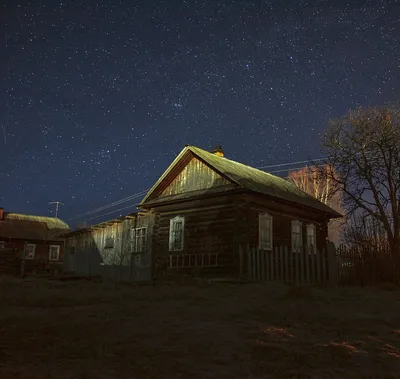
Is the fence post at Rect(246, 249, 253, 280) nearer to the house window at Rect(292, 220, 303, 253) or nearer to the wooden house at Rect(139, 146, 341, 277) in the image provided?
the wooden house at Rect(139, 146, 341, 277)

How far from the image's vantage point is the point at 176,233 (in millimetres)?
21016

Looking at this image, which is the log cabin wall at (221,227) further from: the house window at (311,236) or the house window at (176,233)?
the house window at (311,236)

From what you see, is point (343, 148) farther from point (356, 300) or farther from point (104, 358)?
point (104, 358)

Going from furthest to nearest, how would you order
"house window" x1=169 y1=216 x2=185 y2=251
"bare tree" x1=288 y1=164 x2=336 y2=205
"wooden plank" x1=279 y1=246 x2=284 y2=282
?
1. "bare tree" x1=288 y1=164 x2=336 y2=205
2. "house window" x1=169 y1=216 x2=185 y2=251
3. "wooden plank" x1=279 y1=246 x2=284 y2=282

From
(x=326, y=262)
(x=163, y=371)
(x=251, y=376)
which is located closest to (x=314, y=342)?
(x=251, y=376)

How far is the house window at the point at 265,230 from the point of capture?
19.5 metres

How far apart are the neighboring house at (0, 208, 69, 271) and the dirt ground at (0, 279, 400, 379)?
119 feet

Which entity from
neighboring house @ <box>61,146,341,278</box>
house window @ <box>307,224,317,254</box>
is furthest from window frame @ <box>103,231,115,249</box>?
house window @ <box>307,224,317,254</box>

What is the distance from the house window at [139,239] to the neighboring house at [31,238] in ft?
74.2

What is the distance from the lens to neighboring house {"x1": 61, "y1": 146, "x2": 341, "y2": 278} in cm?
1867

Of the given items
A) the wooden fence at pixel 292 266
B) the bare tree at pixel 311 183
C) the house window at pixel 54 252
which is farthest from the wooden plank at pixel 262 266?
the house window at pixel 54 252

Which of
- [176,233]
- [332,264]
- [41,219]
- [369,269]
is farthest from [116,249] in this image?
[41,219]

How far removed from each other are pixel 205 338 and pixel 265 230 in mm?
13408

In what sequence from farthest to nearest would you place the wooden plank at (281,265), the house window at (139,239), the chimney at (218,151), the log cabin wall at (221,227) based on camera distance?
the chimney at (218,151)
the house window at (139,239)
the log cabin wall at (221,227)
the wooden plank at (281,265)
